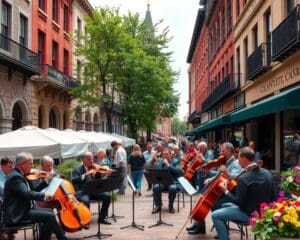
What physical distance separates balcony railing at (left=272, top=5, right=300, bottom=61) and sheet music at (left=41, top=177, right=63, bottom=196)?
8.40 m

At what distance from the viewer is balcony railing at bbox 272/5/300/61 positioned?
13656 millimetres

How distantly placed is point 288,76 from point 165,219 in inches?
309

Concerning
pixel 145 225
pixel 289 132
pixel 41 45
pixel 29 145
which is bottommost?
pixel 145 225

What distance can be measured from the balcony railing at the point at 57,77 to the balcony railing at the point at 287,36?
15299mm

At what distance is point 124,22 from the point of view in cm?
3166

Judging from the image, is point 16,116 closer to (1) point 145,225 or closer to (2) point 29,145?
(2) point 29,145

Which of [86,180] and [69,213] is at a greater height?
[86,180]

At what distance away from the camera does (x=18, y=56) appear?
2359 centimetres

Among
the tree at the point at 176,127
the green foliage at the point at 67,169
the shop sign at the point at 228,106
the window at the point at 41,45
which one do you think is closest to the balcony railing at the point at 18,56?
the window at the point at 41,45

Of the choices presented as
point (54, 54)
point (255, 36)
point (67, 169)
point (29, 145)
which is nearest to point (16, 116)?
point (54, 54)

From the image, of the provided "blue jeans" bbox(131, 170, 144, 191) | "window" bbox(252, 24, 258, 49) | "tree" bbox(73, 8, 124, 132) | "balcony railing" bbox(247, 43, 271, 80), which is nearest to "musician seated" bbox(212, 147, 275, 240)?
"blue jeans" bbox(131, 170, 144, 191)

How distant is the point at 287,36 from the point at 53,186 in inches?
381

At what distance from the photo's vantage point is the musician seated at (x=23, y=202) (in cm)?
743

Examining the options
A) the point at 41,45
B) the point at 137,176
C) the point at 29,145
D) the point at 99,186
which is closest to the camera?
the point at 99,186
